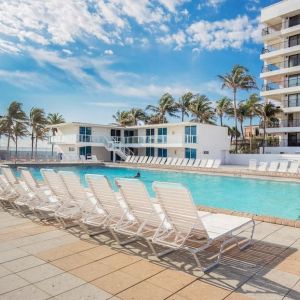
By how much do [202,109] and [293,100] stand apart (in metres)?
11.9

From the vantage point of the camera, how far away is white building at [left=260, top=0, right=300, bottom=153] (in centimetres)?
3188

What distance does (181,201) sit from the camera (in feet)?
11.3

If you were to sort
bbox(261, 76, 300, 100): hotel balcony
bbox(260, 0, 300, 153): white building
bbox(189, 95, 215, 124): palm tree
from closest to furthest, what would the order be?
bbox(261, 76, 300, 100): hotel balcony < bbox(260, 0, 300, 153): white building < bbox(189, 95, 215, 124): palm tree

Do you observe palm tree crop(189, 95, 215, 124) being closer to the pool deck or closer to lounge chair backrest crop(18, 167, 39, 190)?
lounge chair backrest crop(18, 167, 39, 190)

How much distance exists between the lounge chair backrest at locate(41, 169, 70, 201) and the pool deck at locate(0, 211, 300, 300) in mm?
844

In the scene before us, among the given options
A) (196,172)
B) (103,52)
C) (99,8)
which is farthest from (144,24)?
(196,172)

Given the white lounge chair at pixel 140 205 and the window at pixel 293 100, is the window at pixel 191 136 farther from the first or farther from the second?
the white lounge chair at pixel 140 205

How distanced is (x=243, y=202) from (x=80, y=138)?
22.2 metres

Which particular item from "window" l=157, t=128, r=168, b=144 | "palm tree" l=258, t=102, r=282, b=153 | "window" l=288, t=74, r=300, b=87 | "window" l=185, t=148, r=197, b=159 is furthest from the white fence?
"window" l=288, t=74, r=300, b=87

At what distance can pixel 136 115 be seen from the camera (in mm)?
47688

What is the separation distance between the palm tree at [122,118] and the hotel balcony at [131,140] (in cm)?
1269

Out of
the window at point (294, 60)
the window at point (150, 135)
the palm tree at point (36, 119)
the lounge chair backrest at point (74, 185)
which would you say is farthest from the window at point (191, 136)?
the lounge chair backrest at point (74, 185)

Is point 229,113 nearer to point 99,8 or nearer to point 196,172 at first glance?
point 196,172

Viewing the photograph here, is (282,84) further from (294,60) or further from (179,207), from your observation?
(179,207)
